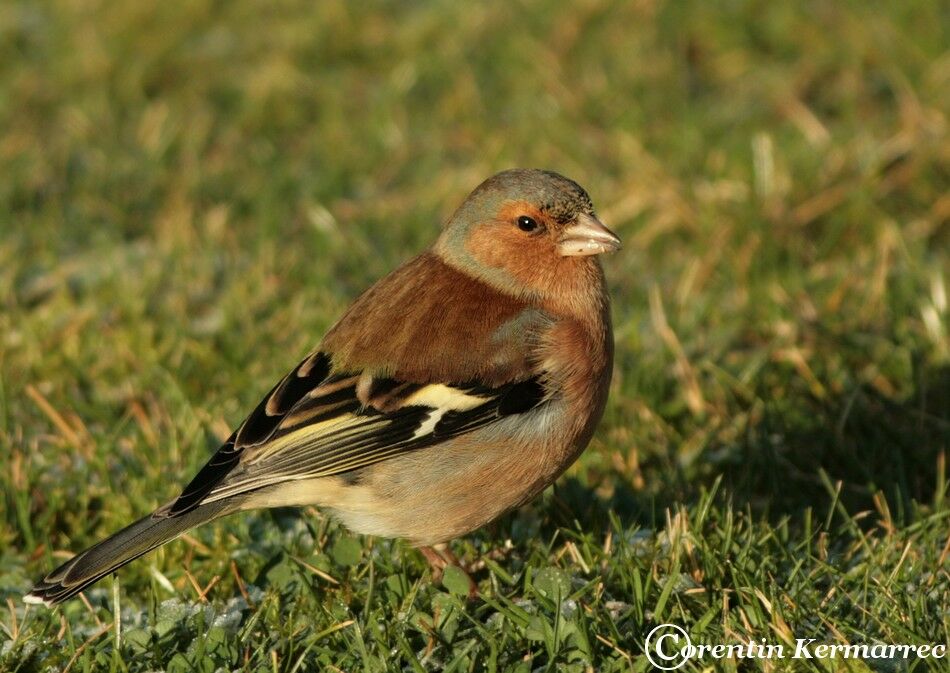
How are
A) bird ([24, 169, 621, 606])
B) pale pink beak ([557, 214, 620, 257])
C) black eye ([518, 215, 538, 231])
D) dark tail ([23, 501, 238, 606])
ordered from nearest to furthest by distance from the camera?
dark tail ([23, 501, 238, 606])
bird ([24, 169, 621, 606])
pale pink beak ([557, 214, 620, 257])
black eye ([518, 215, 538, 231])

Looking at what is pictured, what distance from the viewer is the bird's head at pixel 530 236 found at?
427 cm

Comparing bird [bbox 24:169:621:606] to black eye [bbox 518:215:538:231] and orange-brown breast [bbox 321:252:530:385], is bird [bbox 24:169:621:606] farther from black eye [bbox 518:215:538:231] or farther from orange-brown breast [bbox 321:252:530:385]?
black eye [bbox 518:215:538:231]

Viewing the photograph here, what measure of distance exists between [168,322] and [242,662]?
2.32m

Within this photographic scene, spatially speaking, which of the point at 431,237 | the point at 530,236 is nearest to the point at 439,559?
the point at 530,236

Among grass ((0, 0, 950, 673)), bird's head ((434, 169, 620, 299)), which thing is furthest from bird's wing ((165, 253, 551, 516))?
grass ((0, 0, 950, 673))

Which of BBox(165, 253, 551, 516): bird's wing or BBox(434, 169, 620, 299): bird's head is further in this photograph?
BBox(434, 169, 620, 299): bird's head

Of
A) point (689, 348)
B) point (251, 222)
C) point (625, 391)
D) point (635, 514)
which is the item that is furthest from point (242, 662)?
point (251, 222)

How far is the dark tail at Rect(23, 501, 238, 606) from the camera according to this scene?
143 inches

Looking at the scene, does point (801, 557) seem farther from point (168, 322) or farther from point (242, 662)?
point (168, 322)

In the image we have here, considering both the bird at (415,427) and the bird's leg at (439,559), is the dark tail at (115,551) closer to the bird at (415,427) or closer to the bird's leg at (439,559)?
the bird at (415,427)

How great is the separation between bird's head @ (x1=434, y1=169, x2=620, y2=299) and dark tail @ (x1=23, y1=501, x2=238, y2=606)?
3.92ft

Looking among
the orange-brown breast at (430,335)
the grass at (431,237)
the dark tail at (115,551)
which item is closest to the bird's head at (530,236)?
the orange-brown breast at (430,335)

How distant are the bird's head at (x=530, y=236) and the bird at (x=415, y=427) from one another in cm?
9

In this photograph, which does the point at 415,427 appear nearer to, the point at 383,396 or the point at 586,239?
the point at 383,396
